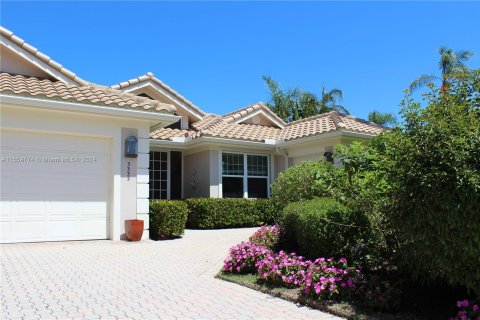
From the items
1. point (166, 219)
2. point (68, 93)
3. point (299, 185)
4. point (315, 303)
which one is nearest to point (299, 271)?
point (315, 303)

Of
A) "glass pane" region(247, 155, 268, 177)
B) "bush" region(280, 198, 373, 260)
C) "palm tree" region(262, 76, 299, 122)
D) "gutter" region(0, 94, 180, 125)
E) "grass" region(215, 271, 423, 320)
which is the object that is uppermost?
"palm tree" region(262, 76, 299, 122)

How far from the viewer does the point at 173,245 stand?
10453 mm

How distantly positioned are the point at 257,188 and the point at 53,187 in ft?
27.9

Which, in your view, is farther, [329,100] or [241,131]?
[329,100]

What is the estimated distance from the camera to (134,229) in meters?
10.6

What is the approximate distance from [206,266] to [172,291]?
1958 mm

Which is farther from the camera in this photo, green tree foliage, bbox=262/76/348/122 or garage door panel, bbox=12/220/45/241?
green tree foliage, bbox=262/76/348/122

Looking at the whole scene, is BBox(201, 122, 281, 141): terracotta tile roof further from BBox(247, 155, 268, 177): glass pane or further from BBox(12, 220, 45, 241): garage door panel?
BBox(12, 220, 45, 241): garage door panel

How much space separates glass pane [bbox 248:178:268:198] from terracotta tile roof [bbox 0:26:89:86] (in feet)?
23.9

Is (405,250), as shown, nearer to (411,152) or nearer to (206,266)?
(411,152)

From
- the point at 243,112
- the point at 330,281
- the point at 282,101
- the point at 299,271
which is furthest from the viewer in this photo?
the point at 282,101

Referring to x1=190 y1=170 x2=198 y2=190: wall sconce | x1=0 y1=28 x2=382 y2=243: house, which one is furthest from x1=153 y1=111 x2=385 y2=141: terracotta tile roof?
x1=0 y1=28 x2=382 y2=243: house

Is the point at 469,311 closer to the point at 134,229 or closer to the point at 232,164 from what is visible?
the point at 134,229

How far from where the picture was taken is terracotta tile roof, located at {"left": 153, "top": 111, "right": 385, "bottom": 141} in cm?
1554
